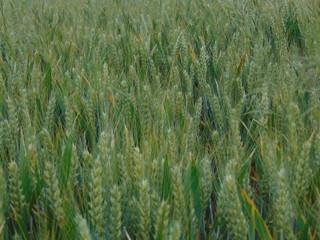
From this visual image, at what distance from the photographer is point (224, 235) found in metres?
0.87

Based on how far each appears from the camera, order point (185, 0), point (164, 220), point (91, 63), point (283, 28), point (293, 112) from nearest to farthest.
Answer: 1. point (164, 220)
2. point (293, 112)
3. point (91, 63)
4. point (283, 28)
5. point (185, 0)

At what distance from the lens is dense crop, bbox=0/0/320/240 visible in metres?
0.78

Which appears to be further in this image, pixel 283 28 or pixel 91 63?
pixel 283 28

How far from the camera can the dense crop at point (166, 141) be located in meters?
0.78

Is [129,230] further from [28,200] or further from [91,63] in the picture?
[91,63]

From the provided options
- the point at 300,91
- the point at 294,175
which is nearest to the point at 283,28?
the point at 300,91

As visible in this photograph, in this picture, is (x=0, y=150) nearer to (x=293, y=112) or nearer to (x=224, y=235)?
(x=224, y=235)

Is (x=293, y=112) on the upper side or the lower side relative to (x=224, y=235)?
upper

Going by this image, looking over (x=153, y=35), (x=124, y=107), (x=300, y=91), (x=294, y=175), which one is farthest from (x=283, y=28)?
(x=294, y=175)

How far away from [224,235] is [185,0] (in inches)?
104

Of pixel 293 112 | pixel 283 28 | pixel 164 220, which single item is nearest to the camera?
pixel 164 220

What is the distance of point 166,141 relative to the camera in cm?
101

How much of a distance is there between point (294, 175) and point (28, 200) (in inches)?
20.6

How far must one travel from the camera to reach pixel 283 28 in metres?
1.97
